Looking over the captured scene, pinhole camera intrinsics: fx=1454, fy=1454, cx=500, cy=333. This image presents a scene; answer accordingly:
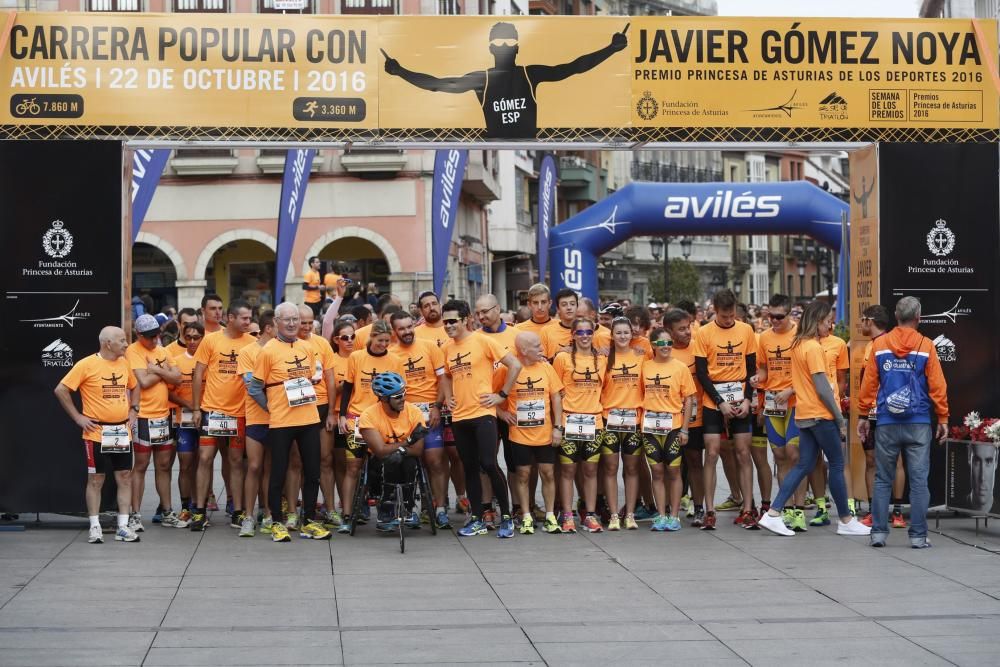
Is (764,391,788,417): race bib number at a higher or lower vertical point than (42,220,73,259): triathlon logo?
lower

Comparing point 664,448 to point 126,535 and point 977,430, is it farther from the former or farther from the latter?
point 126,535

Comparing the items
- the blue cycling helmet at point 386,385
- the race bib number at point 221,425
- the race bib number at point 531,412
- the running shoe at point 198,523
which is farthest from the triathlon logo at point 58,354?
the race bib number at point 531,412

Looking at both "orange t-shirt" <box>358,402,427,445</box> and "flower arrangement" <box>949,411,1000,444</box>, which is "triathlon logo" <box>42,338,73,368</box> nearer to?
"orange t-shirt" <box>358,402,427,445</box>

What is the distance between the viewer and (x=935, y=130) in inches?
517

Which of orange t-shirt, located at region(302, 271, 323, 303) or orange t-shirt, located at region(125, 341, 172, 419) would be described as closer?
orange t-shirt, located at region(125, 341, 172, 419)

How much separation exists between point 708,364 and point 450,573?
3.54 m

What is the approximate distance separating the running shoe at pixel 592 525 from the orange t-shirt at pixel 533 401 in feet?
2.47

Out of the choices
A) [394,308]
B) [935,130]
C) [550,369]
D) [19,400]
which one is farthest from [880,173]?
[19,400]

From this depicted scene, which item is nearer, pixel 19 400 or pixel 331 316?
pixel 19 400

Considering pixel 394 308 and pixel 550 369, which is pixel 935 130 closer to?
pixel 550 369

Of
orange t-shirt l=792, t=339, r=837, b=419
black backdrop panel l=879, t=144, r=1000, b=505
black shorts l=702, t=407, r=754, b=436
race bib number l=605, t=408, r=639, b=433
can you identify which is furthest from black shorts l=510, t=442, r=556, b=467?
black backdrop panel l=879, t=144, r=1000, b=505

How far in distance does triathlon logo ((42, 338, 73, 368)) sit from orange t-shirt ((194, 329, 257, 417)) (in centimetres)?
109

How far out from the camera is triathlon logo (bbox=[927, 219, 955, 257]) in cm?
1314

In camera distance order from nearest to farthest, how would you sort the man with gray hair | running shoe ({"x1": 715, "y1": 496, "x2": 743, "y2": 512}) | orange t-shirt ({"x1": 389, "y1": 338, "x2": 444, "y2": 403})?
the man with gray hair
orange t-shirt ({"x1": 389, "y1": 338, "x2": 444, "y2": 403})
running shoe ({"x1": 715, "y1": 496, "x2": 743, "y2": 512})
